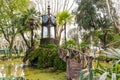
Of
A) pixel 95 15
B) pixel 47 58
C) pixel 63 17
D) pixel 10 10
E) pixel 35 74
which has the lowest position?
pixel 35 74

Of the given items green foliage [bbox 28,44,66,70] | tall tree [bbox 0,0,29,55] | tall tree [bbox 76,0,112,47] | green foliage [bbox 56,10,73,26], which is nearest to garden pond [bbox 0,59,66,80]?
green foliage [bbox 28,44,66,70]

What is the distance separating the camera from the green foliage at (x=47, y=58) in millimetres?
11914

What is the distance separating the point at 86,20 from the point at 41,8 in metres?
11.0

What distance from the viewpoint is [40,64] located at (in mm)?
13359

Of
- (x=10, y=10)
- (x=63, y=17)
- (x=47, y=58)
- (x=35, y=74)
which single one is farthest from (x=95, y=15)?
(x=35, y=74)

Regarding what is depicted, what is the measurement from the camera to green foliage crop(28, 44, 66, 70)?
11914 millimetres

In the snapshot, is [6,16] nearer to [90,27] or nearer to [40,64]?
[90,27]

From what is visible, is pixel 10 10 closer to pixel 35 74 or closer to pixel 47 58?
pixel 47 58

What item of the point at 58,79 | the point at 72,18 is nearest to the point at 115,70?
the point at 58,79

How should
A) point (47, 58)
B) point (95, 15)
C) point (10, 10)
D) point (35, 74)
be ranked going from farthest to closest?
point (10, 10), point (95, 15), point (47, 58), point (35, 74)

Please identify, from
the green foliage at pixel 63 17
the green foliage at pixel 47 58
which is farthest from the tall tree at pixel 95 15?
the green foliage at pixel 47 58

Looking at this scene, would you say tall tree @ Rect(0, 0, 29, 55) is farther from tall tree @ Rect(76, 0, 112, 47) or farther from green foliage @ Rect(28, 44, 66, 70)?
green foliage @ Rect(28, 44, 66, 70)

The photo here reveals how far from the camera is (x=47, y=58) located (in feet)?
43.5

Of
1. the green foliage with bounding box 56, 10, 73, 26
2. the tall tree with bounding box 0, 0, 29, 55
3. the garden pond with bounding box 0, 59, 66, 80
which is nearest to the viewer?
the garden pond with bounding box 0, 59, 66, 80
